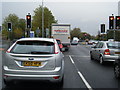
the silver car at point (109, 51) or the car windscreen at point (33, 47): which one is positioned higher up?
the car windscreen at point (33, 47)

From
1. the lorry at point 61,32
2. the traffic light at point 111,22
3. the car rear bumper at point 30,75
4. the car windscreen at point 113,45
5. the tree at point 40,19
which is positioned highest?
the tree at point 40,19

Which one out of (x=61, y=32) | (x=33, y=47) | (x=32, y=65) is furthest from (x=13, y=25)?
(x=32, y=65)

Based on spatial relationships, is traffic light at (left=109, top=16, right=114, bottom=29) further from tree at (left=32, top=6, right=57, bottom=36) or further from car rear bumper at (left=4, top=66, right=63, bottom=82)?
tree at (left=32, top=6, right=57, bottom=36)

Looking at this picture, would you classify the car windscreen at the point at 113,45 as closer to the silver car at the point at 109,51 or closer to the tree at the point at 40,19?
the silver car at the point at 109,51

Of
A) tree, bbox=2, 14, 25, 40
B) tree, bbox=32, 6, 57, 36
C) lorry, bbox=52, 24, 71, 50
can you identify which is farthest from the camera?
tree, bbox=2, 14, 25, 40

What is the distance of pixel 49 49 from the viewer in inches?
205

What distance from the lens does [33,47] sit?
5.22m

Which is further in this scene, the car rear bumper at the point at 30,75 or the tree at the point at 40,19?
the tree at the point at 40,19

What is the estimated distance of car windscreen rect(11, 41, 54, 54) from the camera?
5.09 m

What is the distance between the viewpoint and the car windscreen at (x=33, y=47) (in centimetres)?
509

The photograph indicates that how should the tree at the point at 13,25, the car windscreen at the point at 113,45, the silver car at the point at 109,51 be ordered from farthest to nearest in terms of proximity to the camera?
1. the tree at the point at 13,25
2. the car windscreen at the point at 113,45
3. the silver car at the point at 109,51

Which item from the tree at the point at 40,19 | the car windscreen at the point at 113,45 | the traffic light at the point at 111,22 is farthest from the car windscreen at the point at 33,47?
the tree at the point at 40,19

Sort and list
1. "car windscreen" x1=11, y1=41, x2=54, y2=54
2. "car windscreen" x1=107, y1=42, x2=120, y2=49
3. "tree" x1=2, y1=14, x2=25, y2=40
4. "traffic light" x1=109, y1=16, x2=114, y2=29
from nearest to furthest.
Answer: "car windscreen" x1=11, y1=41, x2=54, y2=54
"car windscreen" x1=107, y1=42, x2=120, y2=49
"traffic light" x1=109, y1=16, x2=114, y2=29
"tree" x1=2, y1=14, x2=25, y2=40

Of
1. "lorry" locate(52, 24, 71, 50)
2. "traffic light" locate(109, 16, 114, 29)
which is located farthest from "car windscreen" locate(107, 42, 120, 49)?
"lorry" locate(52, 24, 71, 50)
